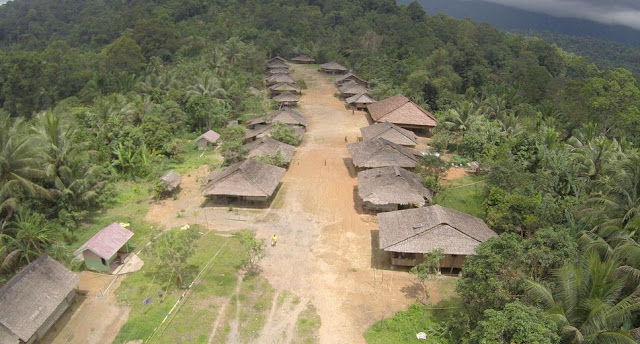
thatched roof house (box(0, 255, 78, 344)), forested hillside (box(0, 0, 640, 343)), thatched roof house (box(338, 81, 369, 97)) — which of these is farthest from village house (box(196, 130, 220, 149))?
thatched roof house (box(0, 255, 78, 344))

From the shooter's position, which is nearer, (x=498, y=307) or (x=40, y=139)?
(x=498, y=307)

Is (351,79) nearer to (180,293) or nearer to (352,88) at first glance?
(352,88)

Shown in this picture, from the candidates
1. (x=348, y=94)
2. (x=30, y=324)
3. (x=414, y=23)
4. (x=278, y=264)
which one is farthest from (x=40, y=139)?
(x=414, y=23)

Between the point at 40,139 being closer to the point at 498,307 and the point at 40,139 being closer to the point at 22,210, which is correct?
the point at 22,210

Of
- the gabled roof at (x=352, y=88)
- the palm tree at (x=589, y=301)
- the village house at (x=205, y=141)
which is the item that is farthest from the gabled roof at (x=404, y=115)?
the palm tree at (x=589, y=301)

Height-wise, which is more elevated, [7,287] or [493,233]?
[7,287]

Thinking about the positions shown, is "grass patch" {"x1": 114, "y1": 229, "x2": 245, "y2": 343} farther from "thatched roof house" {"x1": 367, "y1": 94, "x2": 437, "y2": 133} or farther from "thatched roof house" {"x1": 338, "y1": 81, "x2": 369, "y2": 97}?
"thatched roof house" {"x1": 338, "y1": 81, "x2": 369, "y2": 97}
